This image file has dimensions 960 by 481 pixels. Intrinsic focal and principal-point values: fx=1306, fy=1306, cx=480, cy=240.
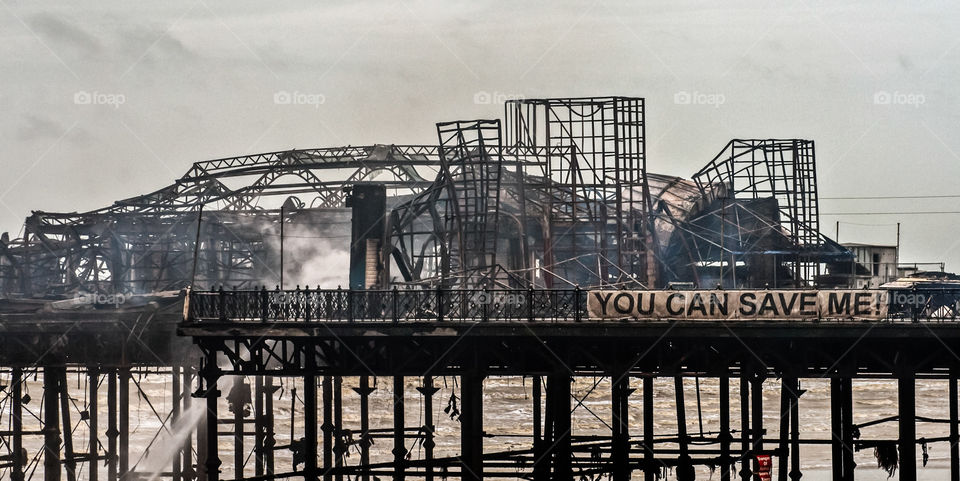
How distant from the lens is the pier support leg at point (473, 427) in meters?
30.5

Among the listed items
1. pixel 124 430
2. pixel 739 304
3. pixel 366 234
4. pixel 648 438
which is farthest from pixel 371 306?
pixel 124 430

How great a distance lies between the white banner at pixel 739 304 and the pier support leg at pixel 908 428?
2.01m

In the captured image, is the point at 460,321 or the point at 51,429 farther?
the point at 51,429

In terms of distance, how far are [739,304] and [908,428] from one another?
5276mm

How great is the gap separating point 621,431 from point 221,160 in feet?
149

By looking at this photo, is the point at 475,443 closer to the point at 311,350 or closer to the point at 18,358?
the point at 311,350

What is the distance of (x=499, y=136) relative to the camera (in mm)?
42562

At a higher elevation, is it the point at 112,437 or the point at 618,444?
the point at 618,444

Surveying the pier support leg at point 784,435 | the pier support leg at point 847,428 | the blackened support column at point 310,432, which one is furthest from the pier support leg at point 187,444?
the pier support leg at point 847,428

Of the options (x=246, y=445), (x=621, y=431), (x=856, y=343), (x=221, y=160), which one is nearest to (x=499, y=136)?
(x=621, y=431)

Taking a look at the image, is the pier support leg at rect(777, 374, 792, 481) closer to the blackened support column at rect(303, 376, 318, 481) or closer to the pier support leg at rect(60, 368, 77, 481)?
the blackened support column at rect(303, 376, 318, 481)

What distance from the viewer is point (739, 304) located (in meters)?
31.0

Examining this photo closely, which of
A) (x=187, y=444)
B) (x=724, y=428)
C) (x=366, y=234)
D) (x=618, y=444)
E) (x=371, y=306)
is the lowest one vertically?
(x=187, y=444)

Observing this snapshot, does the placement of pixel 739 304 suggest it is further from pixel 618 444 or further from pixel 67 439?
pixel 67 439
